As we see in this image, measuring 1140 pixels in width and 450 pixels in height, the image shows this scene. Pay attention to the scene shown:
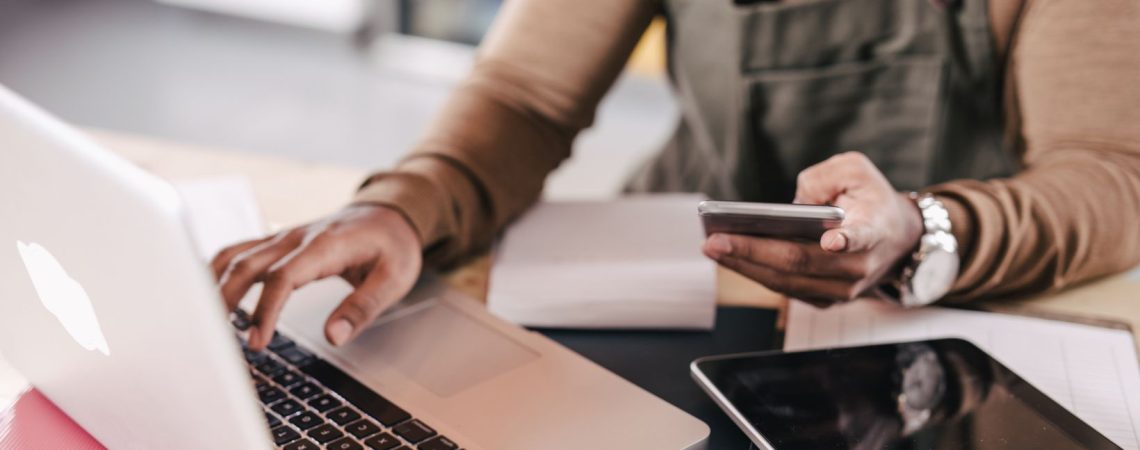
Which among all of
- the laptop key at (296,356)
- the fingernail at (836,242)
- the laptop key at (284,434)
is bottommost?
the laptop key at (284,434)

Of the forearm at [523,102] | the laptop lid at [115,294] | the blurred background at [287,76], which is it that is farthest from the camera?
the blurred background at [287,76]

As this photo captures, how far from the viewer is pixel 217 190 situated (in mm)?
1066

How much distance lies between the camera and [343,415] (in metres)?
0.70

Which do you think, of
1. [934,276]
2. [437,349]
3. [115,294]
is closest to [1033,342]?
[934,276]

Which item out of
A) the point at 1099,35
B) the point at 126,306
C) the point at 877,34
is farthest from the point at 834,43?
the point at 126,306

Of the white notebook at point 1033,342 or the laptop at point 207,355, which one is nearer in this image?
the laptop at point 207,355

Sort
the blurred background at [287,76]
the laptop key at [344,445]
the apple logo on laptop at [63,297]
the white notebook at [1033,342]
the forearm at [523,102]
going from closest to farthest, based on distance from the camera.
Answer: the apple logo on laptop at [63,297] → the laptop key at [344,445] → the white notebook at [1033,342] → the forearm at [523,102] → the blurred background at [287,76]

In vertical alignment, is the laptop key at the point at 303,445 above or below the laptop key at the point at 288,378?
below

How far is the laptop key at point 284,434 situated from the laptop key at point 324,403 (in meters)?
0.03

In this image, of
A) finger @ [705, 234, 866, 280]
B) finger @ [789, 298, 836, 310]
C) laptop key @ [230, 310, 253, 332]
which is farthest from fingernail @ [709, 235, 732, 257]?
laptop key @ [230, 310, 253, 332]

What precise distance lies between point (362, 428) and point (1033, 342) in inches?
20.1

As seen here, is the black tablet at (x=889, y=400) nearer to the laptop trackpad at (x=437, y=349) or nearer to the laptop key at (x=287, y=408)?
the laptop trackpad at (x=437, y=349)

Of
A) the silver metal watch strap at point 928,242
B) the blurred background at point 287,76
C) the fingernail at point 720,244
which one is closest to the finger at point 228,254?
the fingernail at point 720,244

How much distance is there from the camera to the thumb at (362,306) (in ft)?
2.52
